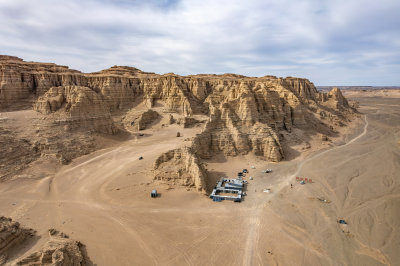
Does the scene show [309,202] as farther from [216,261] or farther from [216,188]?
[216,261]

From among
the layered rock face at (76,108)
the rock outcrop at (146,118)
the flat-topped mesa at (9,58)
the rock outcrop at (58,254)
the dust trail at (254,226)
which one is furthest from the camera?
the flat-topped mesa at (9,58)

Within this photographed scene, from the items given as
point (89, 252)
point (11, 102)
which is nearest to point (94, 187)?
point (89, 252)

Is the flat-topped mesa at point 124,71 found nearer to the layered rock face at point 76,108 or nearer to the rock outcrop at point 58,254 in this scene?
the layered rock face at point 76,108

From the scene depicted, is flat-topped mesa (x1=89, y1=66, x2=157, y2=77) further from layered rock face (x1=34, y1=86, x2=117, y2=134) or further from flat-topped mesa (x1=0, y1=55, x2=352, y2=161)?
layered rock face (x1=34, y1=86, x2=117, y2=134)

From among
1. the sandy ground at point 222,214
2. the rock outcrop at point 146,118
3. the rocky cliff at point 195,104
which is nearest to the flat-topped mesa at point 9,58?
the rocky cliff at point 195,104

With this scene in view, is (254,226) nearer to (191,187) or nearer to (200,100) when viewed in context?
(191,187)

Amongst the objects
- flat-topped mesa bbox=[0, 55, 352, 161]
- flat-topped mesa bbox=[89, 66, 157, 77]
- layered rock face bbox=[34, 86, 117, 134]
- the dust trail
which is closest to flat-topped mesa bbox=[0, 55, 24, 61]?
flat-topped mesa bbox=[0, 55, 352, 161]
